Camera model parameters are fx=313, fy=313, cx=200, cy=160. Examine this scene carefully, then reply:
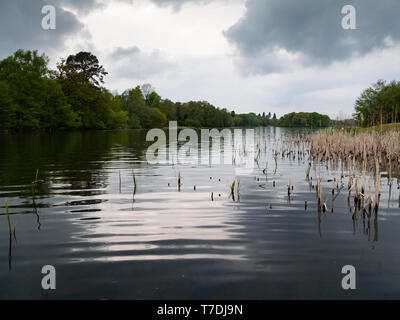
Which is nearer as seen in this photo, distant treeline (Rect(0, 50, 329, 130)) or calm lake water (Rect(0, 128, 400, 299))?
calm lake water (Rect(0, 128, 400, 299))

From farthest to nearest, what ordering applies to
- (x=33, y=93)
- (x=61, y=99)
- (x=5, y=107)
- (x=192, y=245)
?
(x=61, y=99) → (x=33, y=93) → (x=5, y=107) → (x=192, y=245)

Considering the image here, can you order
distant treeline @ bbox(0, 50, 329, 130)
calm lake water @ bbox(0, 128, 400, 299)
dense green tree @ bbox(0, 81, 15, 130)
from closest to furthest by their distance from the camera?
1. calm lake water @ bbox(0, 128, 400, 299)
2. dense green tree @ bbox(0, 81, 15, 130)
3. distant treeline @ bbox(0, 50, 329, 130)

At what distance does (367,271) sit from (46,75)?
82313mm

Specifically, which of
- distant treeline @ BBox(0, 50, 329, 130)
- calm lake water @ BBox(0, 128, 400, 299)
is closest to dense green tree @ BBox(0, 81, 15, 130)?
distant treeline @ BBox(0, 50, 329, 130)

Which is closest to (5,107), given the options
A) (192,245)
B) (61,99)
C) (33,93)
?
(33,93)

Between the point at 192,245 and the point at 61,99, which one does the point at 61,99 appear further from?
the point at 192,245

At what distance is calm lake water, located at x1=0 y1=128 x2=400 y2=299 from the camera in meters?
5.05

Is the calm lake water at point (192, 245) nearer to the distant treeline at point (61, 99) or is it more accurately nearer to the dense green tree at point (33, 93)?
the distant treeline at point (61, 99)

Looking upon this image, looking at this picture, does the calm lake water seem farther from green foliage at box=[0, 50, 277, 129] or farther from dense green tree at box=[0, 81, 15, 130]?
green foliage at box=[0, 50, 277, 129]

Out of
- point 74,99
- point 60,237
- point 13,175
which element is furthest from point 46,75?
point 60,237

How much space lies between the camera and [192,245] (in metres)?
6.77

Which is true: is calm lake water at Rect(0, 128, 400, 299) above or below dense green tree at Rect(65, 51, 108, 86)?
below

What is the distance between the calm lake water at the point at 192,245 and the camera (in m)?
5.05

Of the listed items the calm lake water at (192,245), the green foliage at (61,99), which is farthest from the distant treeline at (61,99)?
the calm lake water at (192,245)
